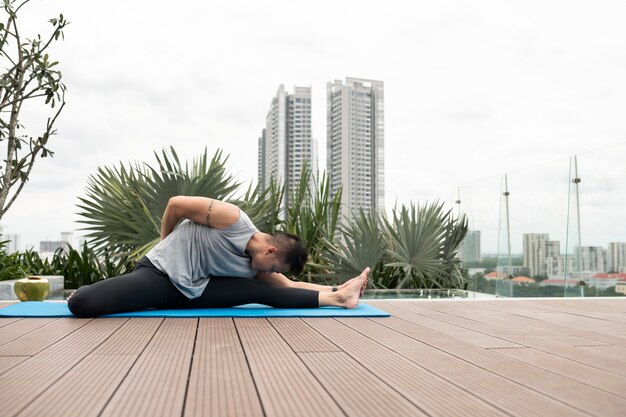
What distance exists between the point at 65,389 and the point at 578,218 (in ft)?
16.6

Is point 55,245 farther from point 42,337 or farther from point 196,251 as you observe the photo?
point 42,337

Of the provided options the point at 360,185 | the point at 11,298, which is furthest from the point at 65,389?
the point at 360,185

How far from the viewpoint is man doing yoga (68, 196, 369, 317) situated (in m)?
2.97

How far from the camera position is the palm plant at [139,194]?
5.49 metres

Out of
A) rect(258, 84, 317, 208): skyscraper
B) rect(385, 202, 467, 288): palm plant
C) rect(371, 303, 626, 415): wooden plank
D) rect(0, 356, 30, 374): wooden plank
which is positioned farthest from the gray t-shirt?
rect(258, 84, 317, 208): skyscraper

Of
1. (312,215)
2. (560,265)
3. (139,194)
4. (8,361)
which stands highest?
(139,194)

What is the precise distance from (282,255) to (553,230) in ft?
11.8

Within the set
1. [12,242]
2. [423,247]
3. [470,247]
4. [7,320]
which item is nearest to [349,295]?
[7,320]

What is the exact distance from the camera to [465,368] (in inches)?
68.2

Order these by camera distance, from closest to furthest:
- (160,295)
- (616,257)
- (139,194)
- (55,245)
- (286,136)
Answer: (160,295), (616,257), (139,194), (55,245), (286,136)

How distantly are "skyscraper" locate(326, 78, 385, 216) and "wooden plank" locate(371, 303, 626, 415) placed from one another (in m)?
12.8

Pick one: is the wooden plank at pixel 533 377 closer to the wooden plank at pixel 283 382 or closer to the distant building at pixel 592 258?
the wooden plank at pixel 283 382

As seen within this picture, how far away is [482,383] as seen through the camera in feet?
5.04

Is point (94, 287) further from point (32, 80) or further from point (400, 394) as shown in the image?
point (32, 80)
